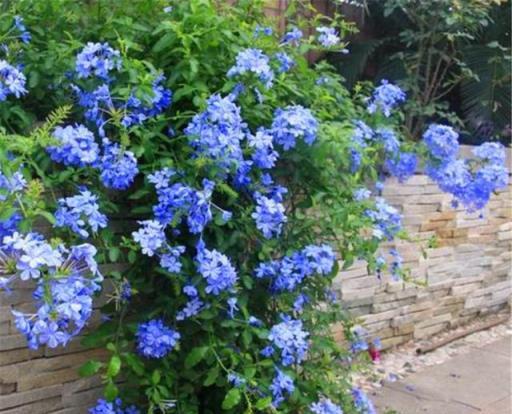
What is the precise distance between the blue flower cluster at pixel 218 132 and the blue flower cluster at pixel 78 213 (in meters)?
0.38

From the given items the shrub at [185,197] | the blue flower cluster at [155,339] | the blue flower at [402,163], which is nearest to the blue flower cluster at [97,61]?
the shrub at [185,197]

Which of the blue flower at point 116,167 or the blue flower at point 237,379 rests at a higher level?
the blue flower at point 116,167

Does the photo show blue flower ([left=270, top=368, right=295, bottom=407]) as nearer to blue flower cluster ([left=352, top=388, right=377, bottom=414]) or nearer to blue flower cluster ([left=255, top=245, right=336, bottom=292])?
blue flower cluster ([left=255, top=245, right=336, bottom=292])

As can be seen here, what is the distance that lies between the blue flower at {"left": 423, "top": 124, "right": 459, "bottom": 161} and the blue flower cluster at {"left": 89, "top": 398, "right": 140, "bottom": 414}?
181 centimetres

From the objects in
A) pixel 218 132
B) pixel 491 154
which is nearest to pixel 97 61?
pixel 218 132

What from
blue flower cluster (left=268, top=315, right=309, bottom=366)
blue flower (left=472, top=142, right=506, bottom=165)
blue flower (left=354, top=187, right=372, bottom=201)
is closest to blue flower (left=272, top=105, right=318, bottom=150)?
blue flower (left=354, top=187, right=372, bottom=201)

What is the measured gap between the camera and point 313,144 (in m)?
2.61

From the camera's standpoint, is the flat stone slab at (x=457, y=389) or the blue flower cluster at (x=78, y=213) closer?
the blue flower cluster at (x=78, y=213)

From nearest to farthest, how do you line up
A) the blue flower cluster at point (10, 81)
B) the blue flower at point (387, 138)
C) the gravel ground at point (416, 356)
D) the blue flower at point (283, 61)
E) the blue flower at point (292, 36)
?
the blue flower cluster at point (10, 81), the blue flower at point (283, 61), the blue flower at point (292, 36), the blue flower at point (387, 138), the gravel ground at point (416, 356)

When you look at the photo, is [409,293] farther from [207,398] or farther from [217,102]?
[217,102]

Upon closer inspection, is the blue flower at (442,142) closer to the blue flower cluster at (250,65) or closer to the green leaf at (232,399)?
the blue flower cluster at (250,65)

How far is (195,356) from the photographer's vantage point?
2.32 m

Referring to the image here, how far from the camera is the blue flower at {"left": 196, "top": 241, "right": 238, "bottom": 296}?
220 centimetres

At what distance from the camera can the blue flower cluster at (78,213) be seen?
2.06m
